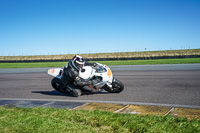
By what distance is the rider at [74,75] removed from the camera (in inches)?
283

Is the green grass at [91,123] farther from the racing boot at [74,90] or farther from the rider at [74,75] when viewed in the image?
the racing boot at [74,90]

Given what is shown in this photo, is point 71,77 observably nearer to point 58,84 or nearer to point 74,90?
point 74,90

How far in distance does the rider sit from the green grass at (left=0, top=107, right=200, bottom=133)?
229cm

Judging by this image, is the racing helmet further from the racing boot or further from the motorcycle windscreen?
the racing boot

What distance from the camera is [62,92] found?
8242mm

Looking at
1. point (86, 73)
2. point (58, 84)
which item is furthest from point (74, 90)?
point (58, 84)

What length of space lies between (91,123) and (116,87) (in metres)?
3.62

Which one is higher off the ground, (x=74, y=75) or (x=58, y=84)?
(x=74, y=75)

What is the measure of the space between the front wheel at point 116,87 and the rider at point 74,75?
85 cm

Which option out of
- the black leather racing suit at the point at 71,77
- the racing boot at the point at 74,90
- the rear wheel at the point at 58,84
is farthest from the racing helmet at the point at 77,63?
the rear wheel at the point at 58,84

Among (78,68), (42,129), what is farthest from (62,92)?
(42,129)

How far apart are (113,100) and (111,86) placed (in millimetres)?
921

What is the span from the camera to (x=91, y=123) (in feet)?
13.9

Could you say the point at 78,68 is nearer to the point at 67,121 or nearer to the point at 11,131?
the point at 67,121
